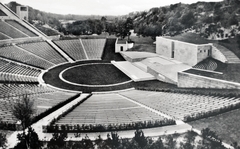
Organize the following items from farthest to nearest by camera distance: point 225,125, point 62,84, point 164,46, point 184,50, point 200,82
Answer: point 164,46 < point 184,50 < point 62,84 < point 200,82 < point 225,125

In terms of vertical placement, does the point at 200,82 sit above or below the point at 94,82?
above

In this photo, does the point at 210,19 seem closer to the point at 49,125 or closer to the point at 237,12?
the point at 237,12

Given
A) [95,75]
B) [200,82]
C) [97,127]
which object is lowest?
[97,127]

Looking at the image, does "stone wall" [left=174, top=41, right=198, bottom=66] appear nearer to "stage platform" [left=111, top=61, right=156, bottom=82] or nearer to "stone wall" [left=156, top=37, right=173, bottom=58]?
"stone wall" [left=156, top=37, right=173, bottom=58]

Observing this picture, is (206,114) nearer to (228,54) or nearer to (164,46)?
(228,54)

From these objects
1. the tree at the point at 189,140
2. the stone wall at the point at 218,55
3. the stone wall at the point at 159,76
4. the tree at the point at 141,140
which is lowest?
the tree at the point at 189,140

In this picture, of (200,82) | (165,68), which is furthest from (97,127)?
(165,68)

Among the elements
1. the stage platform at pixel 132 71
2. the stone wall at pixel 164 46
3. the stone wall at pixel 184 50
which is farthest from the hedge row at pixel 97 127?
the stone wall at pixel 164 46

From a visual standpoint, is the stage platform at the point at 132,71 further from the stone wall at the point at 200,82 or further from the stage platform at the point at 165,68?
the stone wall at the point at 200,82
